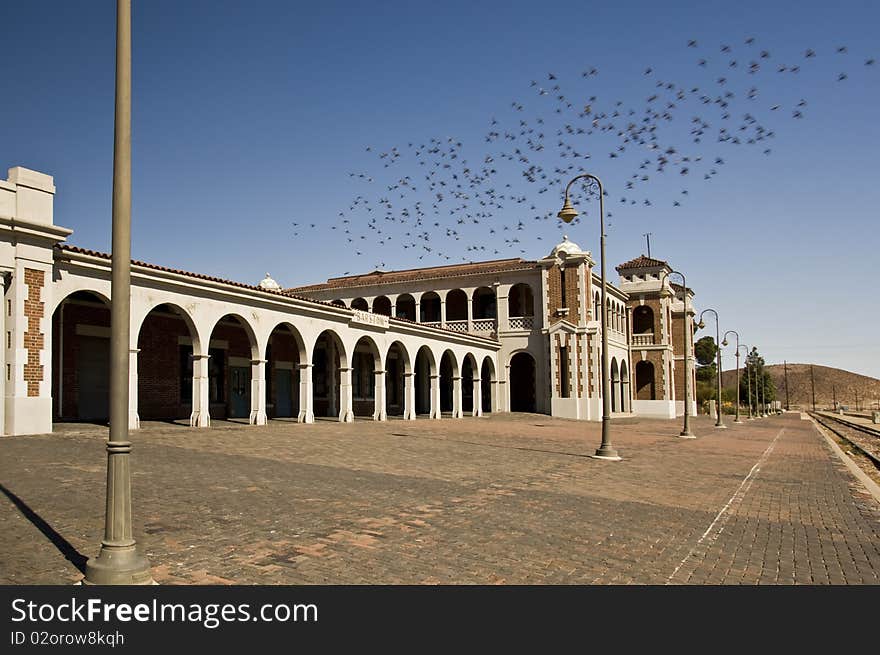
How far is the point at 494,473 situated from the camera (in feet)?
41.2

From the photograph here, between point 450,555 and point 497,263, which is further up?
point 497,263

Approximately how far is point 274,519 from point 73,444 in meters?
7.95

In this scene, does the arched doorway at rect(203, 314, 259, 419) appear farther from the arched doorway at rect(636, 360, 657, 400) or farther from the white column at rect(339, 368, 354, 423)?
the arched doorway at rect(636, 360, 657, 400)

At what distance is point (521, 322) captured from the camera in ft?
138

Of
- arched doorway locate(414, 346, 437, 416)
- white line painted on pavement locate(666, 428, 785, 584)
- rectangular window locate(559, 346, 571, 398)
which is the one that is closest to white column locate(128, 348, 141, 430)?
white line painted on pavement locate(666, 428, 785, 584)

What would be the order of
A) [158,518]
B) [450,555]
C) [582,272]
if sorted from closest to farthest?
[450,555], [158,518], [582,272]

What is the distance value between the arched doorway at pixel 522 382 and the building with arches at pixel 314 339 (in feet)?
0.34

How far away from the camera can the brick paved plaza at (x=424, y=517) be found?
584 cm

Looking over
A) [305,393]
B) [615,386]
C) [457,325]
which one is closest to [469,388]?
[457,325]

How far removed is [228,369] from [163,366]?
3.61 metres

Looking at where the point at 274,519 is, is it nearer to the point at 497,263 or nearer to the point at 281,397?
the point at 281,397

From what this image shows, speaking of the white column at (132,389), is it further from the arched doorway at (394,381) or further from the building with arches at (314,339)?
the arched doorway at (394,381)
